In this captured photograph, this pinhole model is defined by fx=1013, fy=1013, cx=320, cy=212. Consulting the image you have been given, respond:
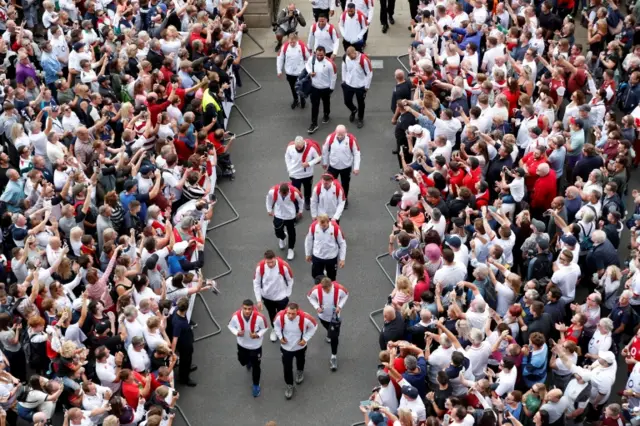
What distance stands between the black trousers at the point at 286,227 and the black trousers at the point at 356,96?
3.40 m

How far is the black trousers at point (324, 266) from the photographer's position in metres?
14.9

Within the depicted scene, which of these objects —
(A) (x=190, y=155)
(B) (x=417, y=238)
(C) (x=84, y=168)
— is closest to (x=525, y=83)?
(B) (x=417, y=238)

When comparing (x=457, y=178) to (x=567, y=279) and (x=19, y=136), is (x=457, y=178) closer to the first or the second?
(x=567, y=279)

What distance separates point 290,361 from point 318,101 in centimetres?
632

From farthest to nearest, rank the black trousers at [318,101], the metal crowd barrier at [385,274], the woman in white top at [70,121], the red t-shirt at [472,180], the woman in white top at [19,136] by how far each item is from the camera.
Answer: the black trousers at [318,101] < the woman in white top at [70,121] < the woman in white top at [19,136] < the metal crowd barrier at [385,274] < the red t-shirt at [472,180]

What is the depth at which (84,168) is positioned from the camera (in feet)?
51.6

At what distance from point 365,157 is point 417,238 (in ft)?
14.3

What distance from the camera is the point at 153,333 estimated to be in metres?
12.9

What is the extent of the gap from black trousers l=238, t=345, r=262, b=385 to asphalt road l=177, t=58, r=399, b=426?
0.38m

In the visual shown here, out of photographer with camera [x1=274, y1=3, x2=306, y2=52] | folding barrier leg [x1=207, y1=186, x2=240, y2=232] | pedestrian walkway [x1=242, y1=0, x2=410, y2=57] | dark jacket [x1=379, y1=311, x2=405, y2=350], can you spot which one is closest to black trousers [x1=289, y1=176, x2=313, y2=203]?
folding barrier leg [x1=207, y1=186, x2=240, y2=232]

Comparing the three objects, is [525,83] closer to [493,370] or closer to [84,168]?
[493,370]

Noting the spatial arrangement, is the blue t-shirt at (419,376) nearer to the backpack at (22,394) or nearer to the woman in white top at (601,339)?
the woman in white top at (601,339)

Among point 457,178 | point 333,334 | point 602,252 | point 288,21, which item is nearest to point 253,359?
point 333,334

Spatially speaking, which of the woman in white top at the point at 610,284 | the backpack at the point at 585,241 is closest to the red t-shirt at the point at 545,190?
the backpack at the point at 585,241
